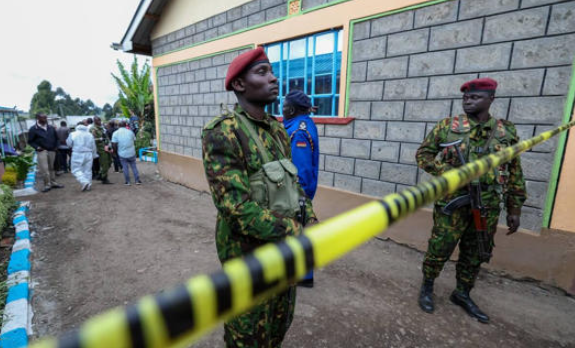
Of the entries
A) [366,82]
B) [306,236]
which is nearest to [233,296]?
[306,236]

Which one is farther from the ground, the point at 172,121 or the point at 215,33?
the point at 215,33

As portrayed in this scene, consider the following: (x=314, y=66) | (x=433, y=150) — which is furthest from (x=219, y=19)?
(x=433, y=150)

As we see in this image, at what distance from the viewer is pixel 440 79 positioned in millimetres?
3260

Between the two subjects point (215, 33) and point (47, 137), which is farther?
point (47, 137)

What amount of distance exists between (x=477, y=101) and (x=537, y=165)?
1270 mm

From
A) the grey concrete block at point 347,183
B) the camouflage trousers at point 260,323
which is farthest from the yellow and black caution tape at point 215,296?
the grey concrete block at point 347,183

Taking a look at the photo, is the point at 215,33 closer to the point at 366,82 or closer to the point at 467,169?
the point at 366,82

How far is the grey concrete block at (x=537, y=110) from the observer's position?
265 cm

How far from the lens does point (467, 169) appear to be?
2.88 ft

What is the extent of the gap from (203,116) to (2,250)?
158 inches

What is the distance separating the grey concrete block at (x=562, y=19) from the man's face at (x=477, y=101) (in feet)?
3.88

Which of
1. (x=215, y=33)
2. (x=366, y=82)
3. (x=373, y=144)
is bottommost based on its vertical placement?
(x=373, y=144)

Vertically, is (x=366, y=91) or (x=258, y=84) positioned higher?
(x=366, y=91)

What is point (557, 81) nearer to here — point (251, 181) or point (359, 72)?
point (359, 72)
